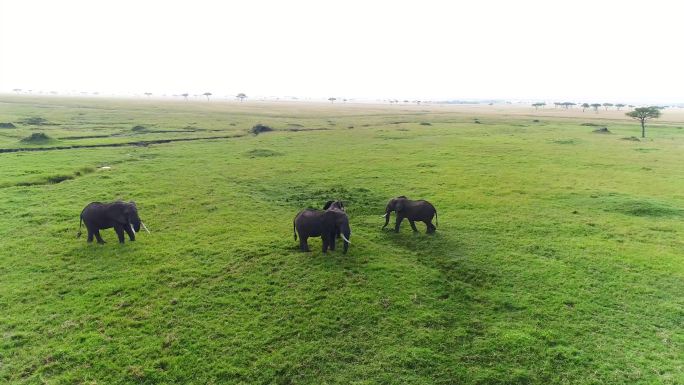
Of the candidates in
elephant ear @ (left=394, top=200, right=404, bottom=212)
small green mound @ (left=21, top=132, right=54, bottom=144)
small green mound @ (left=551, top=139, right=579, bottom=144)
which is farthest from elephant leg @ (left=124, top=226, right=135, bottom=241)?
small green mound @ (left=551, top=139, right=579, bottom=144)

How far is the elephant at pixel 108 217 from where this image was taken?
15.4 meters

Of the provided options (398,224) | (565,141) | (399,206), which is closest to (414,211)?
(399,206)

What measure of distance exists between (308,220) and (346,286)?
298 cm

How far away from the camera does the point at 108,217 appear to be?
1543 centimetres

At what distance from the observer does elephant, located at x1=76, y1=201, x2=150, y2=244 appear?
607 inches

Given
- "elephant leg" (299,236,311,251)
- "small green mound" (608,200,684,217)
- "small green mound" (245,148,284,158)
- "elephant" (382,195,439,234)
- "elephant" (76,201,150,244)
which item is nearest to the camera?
"elephant leg" (299,236,311,251)

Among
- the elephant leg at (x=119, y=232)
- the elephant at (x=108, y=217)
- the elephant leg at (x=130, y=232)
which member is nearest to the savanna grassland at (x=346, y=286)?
the elephant leg at (x=130, y=232)

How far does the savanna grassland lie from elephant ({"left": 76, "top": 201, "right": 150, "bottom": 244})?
69 cm

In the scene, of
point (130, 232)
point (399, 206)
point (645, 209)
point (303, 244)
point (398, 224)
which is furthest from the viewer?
point (645, 209)

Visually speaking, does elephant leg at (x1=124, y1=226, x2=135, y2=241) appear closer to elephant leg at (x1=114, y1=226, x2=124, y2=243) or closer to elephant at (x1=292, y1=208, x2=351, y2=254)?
elephant leg at (x1=114, y1=226, x2=124, y2=243)

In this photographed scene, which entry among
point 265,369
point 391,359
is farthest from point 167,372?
point 391,359

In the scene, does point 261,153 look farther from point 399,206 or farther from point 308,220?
point 308,220

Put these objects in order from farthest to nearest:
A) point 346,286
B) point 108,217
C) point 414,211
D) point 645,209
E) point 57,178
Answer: point 57,178
point 645,209
point 414,211
point 108,217
point 346,286

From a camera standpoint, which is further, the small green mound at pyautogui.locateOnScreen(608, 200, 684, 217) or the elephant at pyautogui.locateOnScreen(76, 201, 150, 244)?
the small green mound at pyautogui.locateOnScreen(608, 200, 684, 217)
